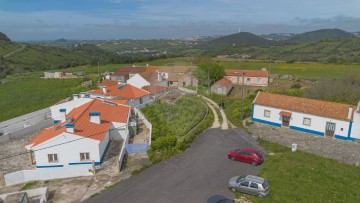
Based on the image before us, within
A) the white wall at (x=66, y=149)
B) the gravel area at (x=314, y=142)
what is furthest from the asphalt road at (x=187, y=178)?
the white wall at (x=66, y=149)

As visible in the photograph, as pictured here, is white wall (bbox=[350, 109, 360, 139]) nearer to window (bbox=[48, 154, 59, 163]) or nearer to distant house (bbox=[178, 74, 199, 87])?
window (bbox=[48, 154, 59, 163])

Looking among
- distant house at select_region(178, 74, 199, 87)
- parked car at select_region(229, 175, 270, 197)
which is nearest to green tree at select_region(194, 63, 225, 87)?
distant house at select_region(178, 74, 199, 87)

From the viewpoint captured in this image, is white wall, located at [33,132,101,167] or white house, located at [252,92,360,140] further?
white house, located at [252,92,360,140]

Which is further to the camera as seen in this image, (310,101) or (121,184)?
(310,101)

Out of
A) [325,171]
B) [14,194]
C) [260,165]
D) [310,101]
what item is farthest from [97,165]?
[310,101]

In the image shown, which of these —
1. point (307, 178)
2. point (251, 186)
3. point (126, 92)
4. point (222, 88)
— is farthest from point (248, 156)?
point (222, 88)

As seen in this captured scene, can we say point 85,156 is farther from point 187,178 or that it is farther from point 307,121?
point 307,121

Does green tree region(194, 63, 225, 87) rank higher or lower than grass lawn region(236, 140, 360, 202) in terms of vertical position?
higher

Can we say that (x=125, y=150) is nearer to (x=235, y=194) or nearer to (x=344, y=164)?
(x=235, y=194)
